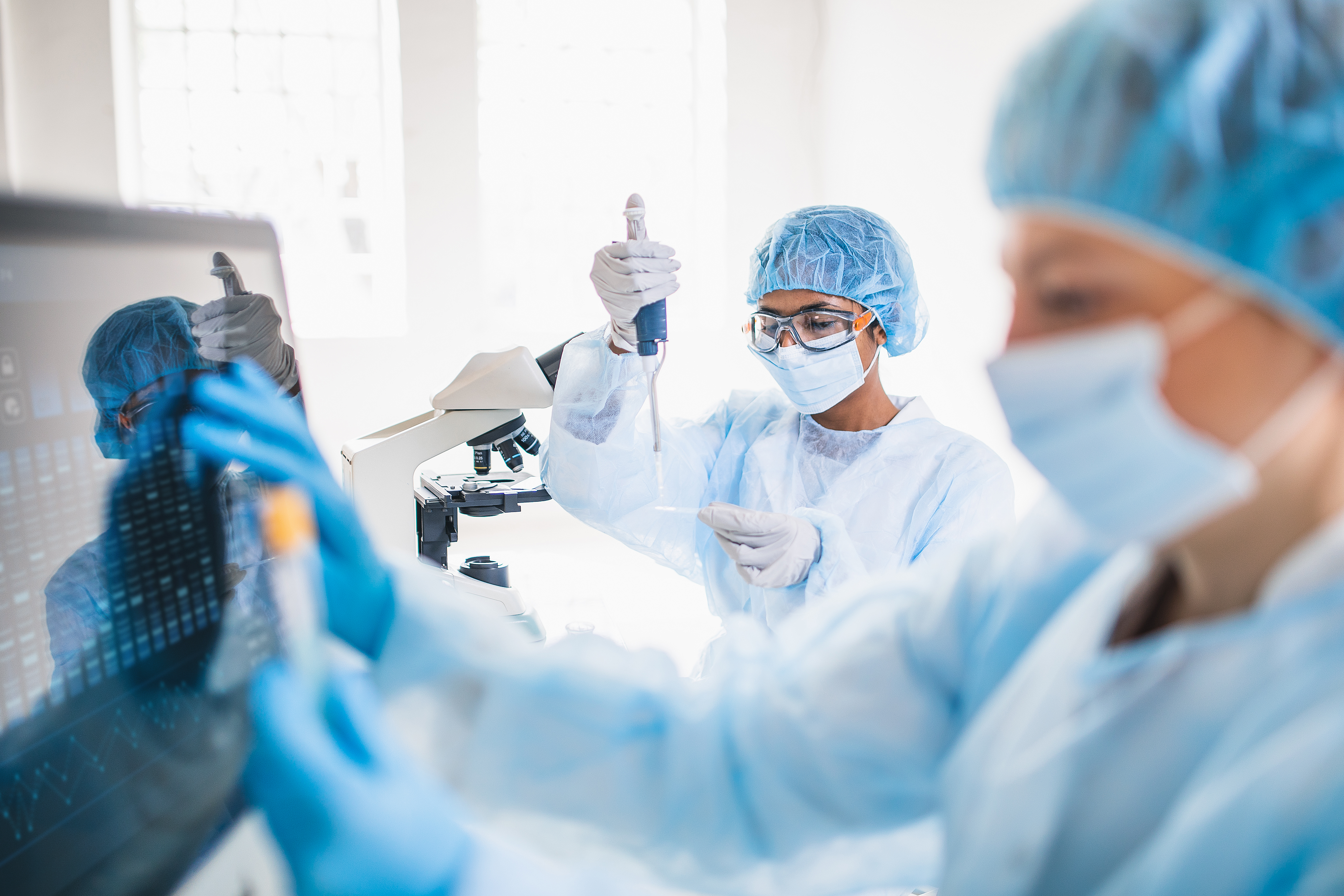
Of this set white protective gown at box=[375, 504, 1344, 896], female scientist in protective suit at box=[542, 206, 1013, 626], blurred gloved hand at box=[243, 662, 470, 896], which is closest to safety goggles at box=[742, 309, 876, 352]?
female scientist in protective suit at box=[542, 206, 1013, 626]

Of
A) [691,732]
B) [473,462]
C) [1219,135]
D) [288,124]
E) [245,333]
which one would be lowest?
[691,732]

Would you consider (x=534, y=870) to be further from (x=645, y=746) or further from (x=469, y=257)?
(x=469, y=257)

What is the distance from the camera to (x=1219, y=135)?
46cm

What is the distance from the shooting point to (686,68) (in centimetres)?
450

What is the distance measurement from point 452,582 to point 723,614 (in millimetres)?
545

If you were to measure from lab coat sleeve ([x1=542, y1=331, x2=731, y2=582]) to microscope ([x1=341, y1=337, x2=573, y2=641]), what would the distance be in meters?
0.07

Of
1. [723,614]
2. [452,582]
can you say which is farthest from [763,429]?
[452,582]

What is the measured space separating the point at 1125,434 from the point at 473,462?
1230 mm

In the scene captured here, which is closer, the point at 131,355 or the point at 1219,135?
the point at 1219,135

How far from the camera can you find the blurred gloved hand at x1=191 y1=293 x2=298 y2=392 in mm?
658

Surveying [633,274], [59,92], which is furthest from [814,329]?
[59,92]

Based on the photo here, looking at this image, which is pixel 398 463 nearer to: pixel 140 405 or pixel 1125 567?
pixel 140 405

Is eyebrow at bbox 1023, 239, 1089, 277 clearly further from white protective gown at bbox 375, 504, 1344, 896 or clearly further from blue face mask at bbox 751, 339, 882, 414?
blue face mask at bbox 751, 339, 882, 414

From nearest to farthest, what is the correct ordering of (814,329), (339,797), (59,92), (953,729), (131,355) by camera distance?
1. (339,797)
2. (131,355)
3. (953,729)
4. (814,329)
5. (59,92)
